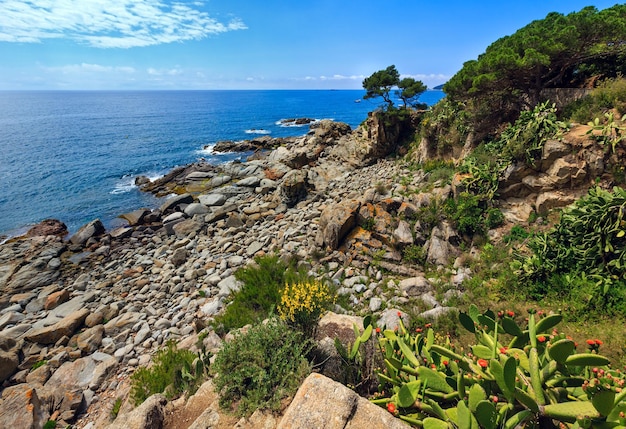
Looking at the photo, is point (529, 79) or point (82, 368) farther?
point (529, 79)

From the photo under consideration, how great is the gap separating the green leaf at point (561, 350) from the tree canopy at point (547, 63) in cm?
1363

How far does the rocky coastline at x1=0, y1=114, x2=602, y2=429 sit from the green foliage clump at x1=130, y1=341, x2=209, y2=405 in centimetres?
59

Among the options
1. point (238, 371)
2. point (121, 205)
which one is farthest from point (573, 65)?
point (121, 205)

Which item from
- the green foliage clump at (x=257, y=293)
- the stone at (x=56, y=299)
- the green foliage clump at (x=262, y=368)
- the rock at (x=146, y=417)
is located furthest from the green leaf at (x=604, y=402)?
the stone at (x=56, y=299)

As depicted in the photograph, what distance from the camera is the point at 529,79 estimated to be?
1378 cm

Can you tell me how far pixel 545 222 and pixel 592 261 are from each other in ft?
9.10

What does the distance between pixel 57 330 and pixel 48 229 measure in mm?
15678

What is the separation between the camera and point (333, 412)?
11.3 ft

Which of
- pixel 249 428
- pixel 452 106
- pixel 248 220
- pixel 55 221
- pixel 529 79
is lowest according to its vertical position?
pixel 55 221

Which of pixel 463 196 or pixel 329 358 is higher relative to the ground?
pixel 463 196

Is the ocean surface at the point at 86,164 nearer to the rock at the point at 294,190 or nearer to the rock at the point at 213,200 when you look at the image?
the rock at the point at 213,200

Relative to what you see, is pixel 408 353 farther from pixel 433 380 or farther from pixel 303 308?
pixel 303 308

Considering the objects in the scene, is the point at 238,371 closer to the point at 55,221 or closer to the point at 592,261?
the point at 592,261

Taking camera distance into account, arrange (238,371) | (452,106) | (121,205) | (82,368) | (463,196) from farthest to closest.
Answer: (121,205), (452,106), (463,196), (82,368), (238,371)
